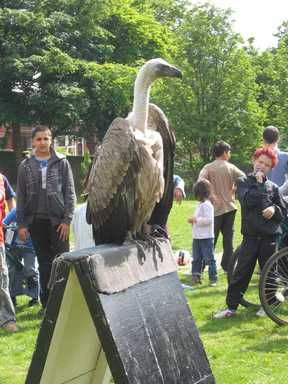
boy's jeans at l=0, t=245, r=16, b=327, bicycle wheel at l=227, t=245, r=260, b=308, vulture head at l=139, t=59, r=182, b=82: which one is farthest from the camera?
bicycle wheel at l=227, t=245, r=260, b=308

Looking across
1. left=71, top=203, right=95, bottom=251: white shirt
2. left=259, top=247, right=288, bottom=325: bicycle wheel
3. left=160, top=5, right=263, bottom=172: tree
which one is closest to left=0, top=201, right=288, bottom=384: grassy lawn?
left=259, top=247, right=288, bottom=325: bicycle wheel

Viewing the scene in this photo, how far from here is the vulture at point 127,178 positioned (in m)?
4.21

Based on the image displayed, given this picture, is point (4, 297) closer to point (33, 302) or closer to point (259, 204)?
point (33, 302)

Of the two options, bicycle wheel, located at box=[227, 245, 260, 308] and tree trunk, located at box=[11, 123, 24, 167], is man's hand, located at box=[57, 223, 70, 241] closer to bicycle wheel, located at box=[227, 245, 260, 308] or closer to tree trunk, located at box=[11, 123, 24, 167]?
bicycle wheel, located at box=[227, 245, 260, 308]

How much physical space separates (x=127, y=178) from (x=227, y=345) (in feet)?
7.88

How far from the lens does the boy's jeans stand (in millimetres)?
6316

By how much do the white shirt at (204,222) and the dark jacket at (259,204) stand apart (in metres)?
2.18

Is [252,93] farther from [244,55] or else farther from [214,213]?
[214,213]

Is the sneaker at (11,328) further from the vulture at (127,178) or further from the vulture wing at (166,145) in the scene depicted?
the vulture wing at (166,145)

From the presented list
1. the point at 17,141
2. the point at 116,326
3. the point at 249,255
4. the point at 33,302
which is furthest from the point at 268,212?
the point at 17,141

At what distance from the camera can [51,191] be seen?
661 cm

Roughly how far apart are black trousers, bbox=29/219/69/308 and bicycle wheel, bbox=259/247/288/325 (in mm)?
2106

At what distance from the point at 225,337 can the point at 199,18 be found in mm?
30604

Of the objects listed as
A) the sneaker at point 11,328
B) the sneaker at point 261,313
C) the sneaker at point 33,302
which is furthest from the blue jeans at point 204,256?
the sneaker at point 11,328
